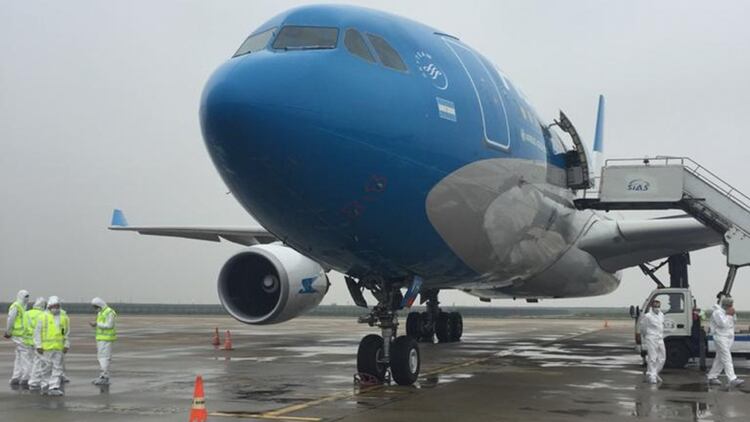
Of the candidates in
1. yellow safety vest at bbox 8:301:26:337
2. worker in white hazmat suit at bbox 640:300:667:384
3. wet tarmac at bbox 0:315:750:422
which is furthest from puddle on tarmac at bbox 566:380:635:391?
yellow safety vest at bbox 8:301:26:337

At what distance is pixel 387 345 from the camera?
9750mm

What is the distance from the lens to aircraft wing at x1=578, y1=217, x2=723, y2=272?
14836mm

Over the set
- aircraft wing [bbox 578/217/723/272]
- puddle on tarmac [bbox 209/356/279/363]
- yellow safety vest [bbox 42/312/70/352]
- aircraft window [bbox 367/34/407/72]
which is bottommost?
puddle on tarmac [bbox 209/356/279/363]

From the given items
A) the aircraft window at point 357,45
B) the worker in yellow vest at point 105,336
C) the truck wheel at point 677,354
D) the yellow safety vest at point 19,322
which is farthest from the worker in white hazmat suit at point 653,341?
the yellow safety vest at point 19,322

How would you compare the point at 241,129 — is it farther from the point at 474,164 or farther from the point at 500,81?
the point at 500,81

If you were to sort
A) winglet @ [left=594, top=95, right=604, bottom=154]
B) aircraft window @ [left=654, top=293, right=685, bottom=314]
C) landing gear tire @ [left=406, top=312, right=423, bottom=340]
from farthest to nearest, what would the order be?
winglet @ [left=594, top=95, right=604, bottom=154] → landing gear tire @ [left=406, top=312, right=423, bottom=340] → aircraft window @ [left=654, top=293, right=685, bottom=314]

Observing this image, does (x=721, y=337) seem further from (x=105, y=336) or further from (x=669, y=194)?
(x=105, y=336)

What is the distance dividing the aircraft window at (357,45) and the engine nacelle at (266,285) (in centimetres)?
542

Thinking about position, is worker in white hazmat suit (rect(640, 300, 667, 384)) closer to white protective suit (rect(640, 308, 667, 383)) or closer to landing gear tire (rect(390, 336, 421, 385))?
white protective suit (rect(640, 308, 667, 383))

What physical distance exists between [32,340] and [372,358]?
15.0 feet

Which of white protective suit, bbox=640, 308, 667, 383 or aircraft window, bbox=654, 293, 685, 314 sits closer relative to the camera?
white protective suit, bbox=640, 308, 667, 383

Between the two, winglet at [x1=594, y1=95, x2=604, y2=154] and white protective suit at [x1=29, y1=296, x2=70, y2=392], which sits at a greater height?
winglet at [x1=594, y1=95, x2=604, y2=154]

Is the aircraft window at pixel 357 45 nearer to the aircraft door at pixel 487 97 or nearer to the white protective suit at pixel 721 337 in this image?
the aircraft door at pixel 487 97

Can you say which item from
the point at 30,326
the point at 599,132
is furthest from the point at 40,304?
the point at 599,132
